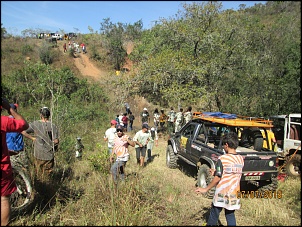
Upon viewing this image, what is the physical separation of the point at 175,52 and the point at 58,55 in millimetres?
26340

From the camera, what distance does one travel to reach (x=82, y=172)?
6750mm

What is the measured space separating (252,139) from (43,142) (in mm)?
5003

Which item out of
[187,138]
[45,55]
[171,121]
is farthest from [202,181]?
[45,55]

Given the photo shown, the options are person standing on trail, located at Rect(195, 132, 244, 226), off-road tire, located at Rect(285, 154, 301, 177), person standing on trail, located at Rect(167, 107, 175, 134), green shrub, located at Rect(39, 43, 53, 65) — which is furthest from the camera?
green shrub, located at Rect(39, 43, 53, 65)

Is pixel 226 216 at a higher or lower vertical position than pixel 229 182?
lower

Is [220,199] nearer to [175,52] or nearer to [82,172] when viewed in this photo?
[82,172]

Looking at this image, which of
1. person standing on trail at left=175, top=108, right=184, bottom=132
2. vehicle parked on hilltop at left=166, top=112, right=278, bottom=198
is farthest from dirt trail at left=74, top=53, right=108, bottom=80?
vehicle parked on hilltop at left=166, top=112, right=278, bottom=198

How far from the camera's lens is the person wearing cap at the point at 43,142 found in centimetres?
502

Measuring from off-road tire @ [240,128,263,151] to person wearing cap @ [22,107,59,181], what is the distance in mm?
4607

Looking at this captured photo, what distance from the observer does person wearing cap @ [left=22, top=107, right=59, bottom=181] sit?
5020mm

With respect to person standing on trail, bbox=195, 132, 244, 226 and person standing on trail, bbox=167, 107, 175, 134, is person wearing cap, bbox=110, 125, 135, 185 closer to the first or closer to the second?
person standing on trail, bbox=195, 132, 244, 226

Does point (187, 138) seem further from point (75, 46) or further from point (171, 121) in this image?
point (75, 46)

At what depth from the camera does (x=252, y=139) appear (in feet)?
21.9
